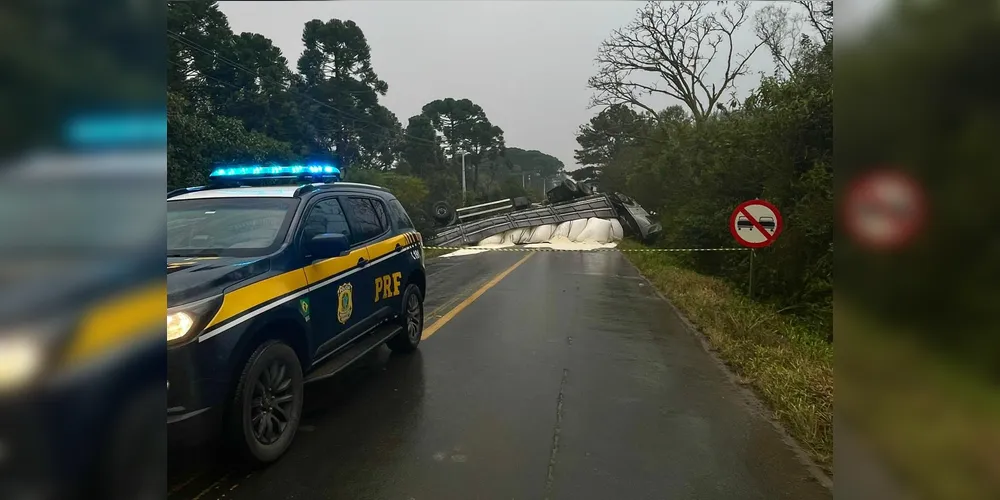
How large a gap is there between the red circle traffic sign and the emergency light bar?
4514 mm

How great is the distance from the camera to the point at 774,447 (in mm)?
4309

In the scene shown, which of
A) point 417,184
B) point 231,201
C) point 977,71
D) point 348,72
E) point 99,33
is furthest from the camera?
point 417,184

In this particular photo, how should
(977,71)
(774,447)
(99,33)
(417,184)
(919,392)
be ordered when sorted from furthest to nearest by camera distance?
(417,184) → (774,447) → (99,33) → (919,392) → (977,71)

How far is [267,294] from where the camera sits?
12.7 ft

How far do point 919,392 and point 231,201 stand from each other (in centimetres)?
452

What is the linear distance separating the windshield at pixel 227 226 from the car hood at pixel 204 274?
212 millimetres

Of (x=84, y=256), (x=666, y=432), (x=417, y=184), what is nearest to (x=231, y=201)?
(x=84, y=256)

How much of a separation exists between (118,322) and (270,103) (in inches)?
245

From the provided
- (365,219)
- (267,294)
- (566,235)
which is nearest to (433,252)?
(566,235)

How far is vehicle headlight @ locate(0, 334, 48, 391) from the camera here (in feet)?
5.14

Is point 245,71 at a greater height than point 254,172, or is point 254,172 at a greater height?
point 245,71

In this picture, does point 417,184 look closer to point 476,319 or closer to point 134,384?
point 476,319

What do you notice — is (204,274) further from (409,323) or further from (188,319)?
(409,323)

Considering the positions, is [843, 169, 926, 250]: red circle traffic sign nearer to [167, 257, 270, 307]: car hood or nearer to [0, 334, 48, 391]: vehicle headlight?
[0, 334, 48, 391]: vehicle headlight
